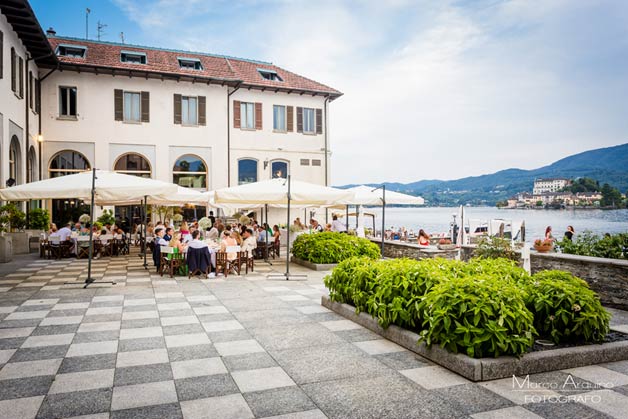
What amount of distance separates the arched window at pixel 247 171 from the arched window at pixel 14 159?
11.1m

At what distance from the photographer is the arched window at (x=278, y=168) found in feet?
91.8

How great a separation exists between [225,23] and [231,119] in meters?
12.1

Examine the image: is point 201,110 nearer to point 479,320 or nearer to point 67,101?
point 67,101

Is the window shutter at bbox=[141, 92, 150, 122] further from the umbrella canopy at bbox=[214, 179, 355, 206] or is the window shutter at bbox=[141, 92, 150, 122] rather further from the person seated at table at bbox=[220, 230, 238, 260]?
the person seated at table at bbox=[220, 230, 238, 260]

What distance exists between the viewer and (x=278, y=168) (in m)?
28.3

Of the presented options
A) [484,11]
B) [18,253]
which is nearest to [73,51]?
[18,253]

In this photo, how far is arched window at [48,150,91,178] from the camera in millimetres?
23422

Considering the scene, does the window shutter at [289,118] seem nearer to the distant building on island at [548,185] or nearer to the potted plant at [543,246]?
the potted plant at [543,246]

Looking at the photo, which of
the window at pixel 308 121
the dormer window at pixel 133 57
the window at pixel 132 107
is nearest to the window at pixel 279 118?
the window at pixel 308 121

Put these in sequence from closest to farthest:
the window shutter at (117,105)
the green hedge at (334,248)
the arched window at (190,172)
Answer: the green hedge at (334,248), the window shutter at (117,105), the arched window at (190,172)

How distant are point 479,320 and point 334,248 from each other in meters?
8.54

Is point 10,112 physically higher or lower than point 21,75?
lower

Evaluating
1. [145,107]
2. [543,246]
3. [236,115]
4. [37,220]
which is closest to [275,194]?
[543,246]

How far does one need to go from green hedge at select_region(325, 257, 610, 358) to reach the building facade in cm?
1933
